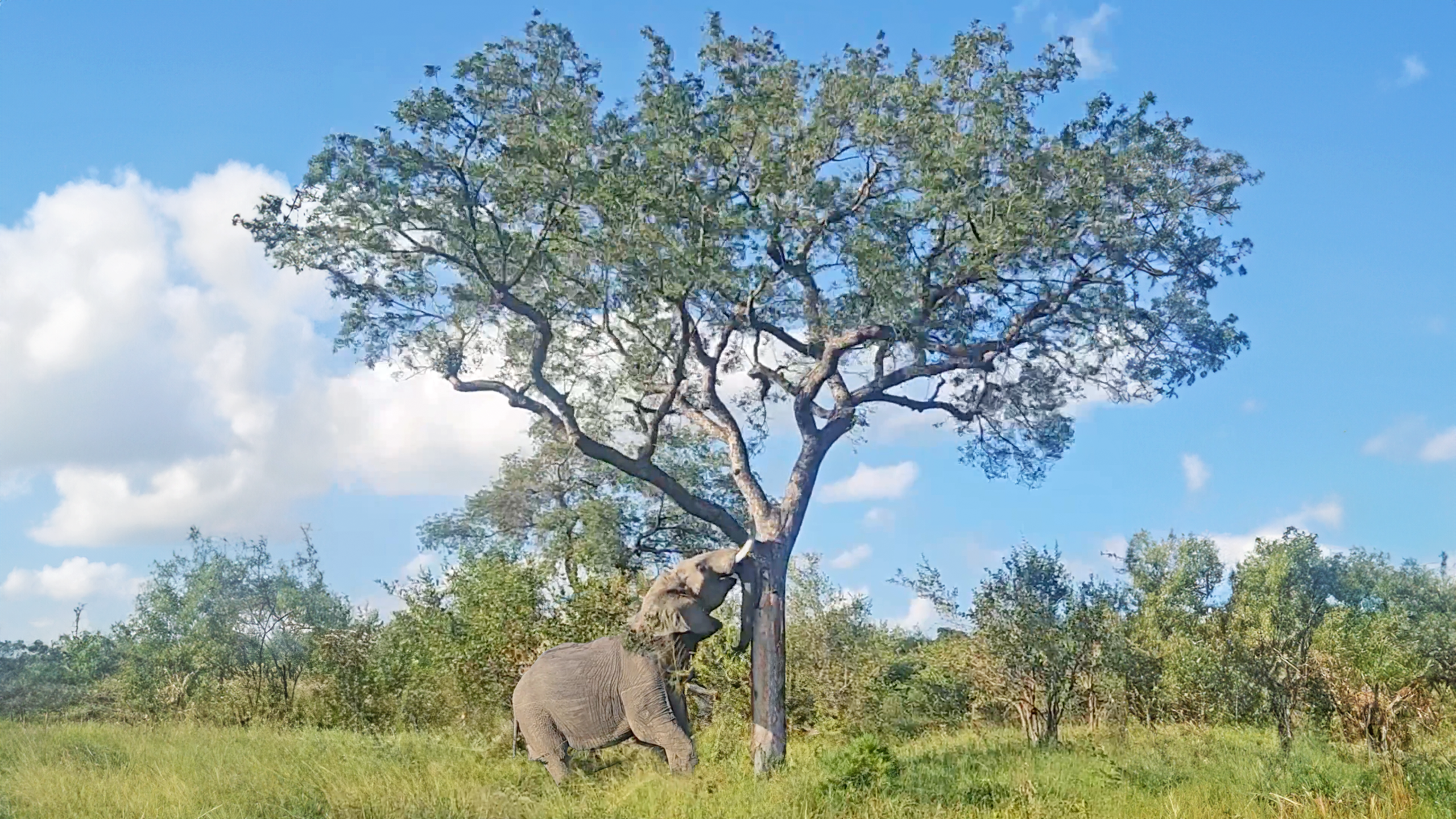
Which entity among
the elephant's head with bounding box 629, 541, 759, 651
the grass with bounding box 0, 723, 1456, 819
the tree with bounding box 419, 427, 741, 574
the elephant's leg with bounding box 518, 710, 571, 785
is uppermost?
the tree with bounding box 419, 427, 741, 574

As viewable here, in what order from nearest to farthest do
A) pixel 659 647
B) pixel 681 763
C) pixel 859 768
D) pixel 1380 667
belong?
pixel 859 768, pixel 681 763, pixel 659 647, pixel 1380 667

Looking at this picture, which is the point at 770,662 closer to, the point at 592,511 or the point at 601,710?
the point at 601,710

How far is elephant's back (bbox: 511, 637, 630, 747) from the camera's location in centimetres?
1355

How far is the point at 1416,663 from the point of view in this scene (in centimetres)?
1695

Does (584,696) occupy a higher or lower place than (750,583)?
lower

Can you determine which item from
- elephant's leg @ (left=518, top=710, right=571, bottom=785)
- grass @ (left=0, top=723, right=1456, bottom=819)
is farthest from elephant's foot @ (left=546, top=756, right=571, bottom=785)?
grass @ (left=0, top=723, right=1456, bottom=819)

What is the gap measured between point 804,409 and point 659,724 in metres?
4.60

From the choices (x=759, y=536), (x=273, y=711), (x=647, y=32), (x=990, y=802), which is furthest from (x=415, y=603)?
(x=990, y=802)

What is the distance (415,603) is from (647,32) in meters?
10.2

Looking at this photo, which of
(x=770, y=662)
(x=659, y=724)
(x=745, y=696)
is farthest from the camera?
(x=745, y=696)

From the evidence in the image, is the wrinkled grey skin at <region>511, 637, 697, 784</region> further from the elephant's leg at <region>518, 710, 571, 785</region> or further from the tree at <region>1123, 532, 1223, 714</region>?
the tree at <region>1123, 532, 1223, 714</region>

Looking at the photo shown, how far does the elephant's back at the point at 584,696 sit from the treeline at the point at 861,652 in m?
2.40

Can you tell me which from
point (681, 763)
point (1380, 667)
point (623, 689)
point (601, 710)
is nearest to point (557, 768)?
point (601, 710)

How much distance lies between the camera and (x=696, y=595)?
14.1 meters
